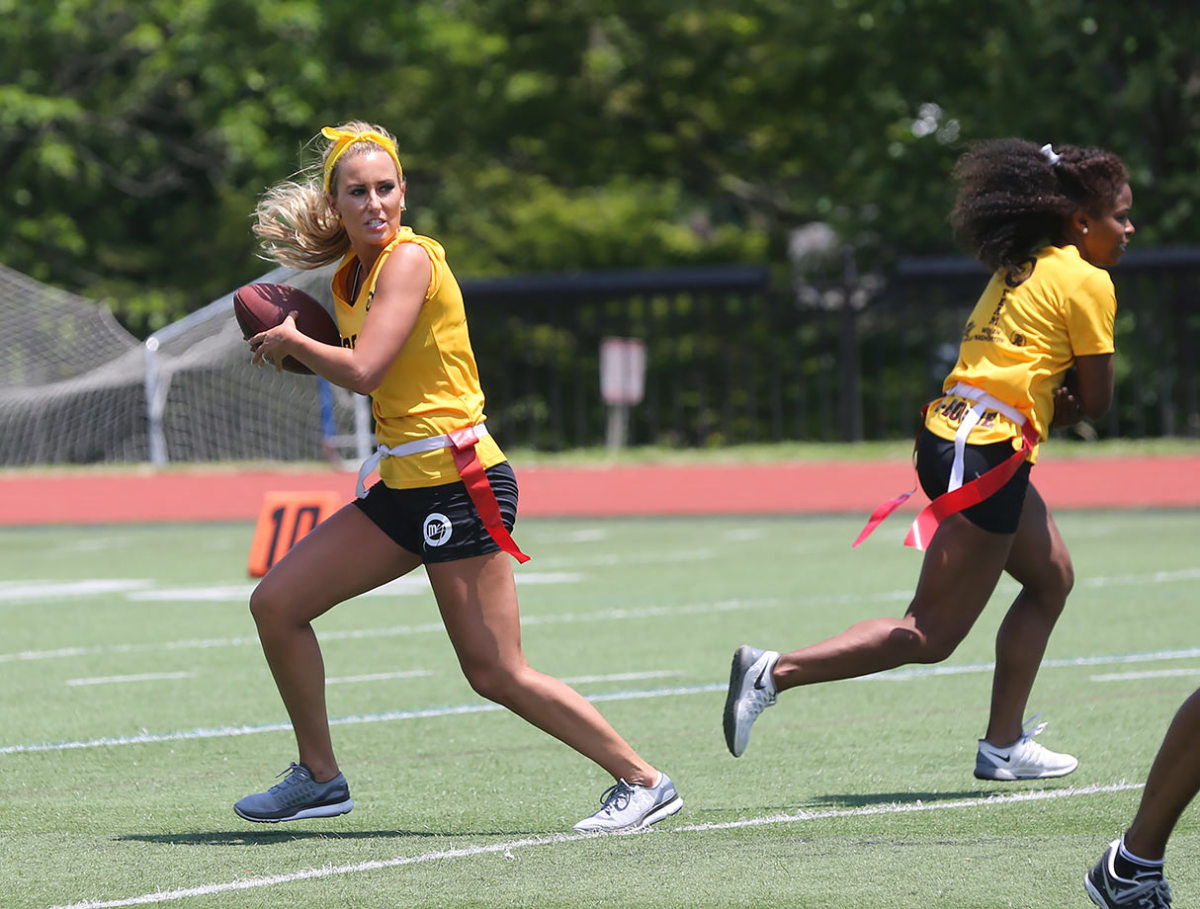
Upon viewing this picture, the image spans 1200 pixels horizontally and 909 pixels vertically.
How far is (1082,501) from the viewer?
18.9 meters

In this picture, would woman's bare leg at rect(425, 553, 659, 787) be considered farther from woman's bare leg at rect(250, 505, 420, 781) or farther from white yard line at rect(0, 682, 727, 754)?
white yard line at rect(0, 682, 727, 754)

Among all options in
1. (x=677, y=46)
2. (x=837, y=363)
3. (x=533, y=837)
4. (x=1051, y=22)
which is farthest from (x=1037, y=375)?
(x=677, y=46)

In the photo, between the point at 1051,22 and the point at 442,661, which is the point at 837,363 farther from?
the point at 442,661

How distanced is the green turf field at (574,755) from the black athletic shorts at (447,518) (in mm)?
806

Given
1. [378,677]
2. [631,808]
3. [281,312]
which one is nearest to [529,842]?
[631,808]

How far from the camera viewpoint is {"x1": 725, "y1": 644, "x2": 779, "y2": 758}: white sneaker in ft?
20.4

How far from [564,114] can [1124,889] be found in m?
26.1

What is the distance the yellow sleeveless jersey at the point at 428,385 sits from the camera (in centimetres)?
559

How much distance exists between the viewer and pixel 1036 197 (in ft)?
20.8

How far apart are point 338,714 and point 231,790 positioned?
154cm

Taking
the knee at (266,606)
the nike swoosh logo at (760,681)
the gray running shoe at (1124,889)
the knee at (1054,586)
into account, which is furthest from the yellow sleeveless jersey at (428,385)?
the gray running shoe at (1124,889)

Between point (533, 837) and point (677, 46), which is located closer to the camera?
point (533, 837)

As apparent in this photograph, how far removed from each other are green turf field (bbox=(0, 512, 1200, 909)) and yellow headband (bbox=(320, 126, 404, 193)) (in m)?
1.86

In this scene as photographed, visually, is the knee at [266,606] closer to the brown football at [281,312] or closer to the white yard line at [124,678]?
the brown football at [281,312]
